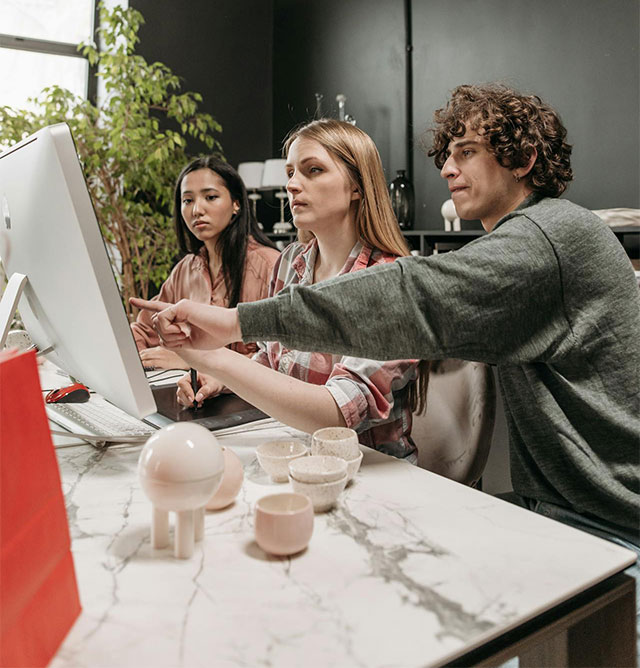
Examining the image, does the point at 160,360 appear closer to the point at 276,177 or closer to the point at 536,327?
the point at 536,327

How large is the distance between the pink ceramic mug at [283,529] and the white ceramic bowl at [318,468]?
0.35ft

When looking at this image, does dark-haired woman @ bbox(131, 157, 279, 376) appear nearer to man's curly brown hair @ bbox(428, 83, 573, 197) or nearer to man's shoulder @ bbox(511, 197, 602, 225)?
man's curly brown hair @ bbox(428, 83, 573, 197)

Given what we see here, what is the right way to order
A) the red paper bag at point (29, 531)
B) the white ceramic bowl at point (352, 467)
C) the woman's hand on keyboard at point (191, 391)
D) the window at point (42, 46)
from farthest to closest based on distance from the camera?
the window at point (42, 46) < the woman's hand on keyboard at point (191, 391) < the white ceramic bowl at point (352, 467) < the red paper bag at point (29, 531)

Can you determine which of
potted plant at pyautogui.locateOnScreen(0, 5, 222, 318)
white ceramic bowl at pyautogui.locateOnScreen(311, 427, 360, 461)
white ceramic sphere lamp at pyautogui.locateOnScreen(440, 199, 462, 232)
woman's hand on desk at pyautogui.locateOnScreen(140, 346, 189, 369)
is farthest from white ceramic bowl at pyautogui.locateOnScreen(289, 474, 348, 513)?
potted plant at pyautogui.locateOnScreen(0, 5, 222, 318)

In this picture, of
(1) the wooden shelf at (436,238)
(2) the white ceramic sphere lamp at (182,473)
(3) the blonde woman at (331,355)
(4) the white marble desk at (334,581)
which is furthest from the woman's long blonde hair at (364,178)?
(1) the wooden shelf at (436,238)

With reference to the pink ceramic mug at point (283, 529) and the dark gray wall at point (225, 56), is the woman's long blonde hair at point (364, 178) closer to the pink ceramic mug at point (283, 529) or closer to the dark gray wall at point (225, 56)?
the pink ceramic mug at point (283, 529)

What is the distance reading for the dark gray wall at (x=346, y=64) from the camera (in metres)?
4.21

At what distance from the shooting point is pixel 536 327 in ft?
3.08

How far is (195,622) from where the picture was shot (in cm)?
54

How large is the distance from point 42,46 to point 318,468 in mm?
4903

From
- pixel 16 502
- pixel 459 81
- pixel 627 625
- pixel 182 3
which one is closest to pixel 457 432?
pixel 627 625

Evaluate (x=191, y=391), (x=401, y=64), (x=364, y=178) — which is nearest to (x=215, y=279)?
(x=364, y=178)

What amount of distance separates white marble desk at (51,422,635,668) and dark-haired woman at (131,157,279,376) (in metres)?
1.63

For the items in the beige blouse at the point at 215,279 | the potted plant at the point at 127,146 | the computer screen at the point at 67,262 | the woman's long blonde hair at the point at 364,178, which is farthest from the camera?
the potted plant at the point at 127,146
